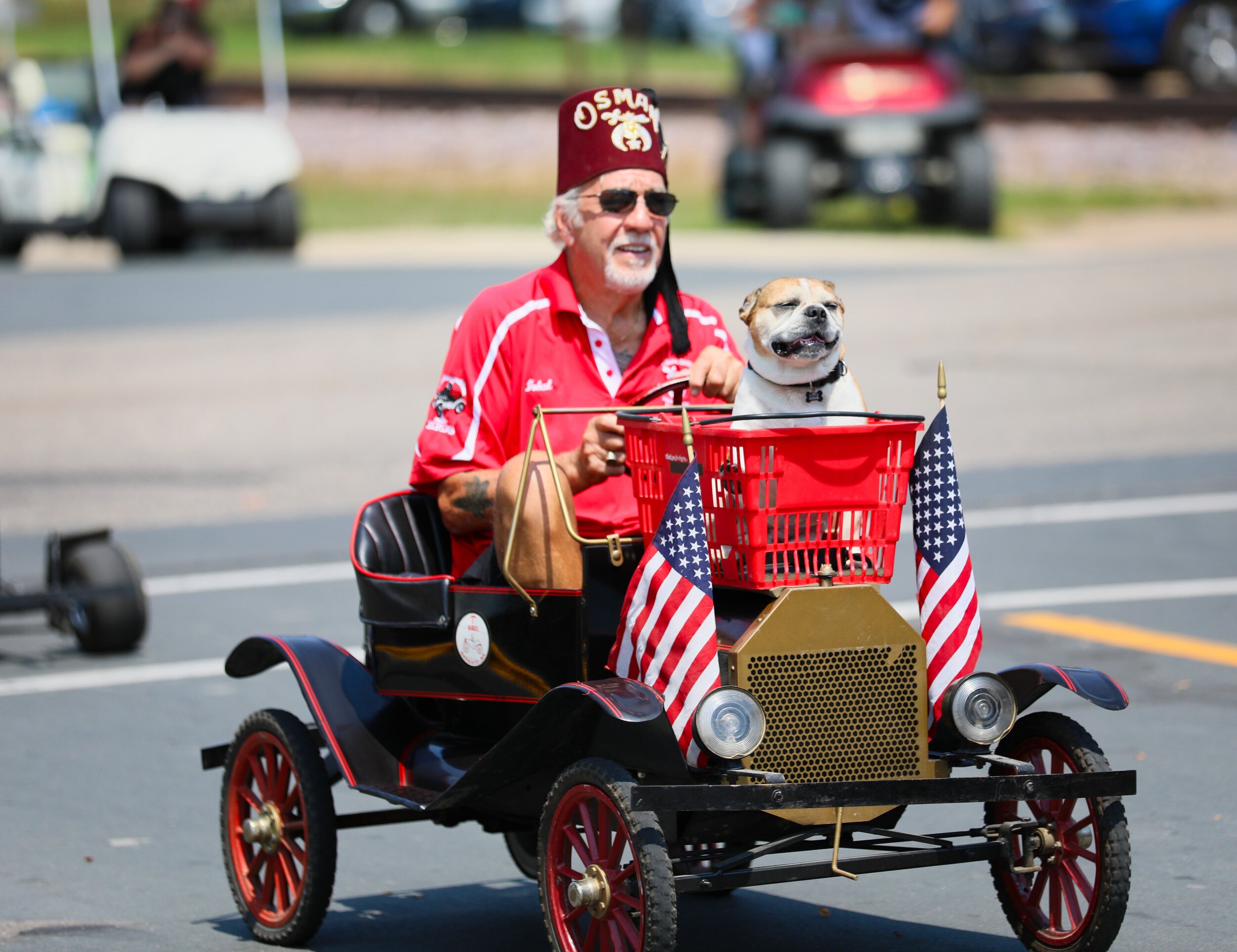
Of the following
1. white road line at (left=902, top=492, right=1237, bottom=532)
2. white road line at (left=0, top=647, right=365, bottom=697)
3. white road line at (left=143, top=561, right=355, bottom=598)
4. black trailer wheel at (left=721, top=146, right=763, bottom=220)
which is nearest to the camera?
white road line at (left=0, top=647, right=365, bottom=697)

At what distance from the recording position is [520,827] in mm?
5438

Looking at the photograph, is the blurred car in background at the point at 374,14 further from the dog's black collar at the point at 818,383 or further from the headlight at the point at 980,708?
the headlight at the point at 980,708

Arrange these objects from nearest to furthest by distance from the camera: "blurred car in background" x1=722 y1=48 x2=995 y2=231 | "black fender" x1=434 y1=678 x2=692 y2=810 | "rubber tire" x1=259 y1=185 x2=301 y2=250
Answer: "black fender" x1=434 y1=678 x2=692 y2=810, "blurred car in background" x1=722 y1=48 x2=995 y2=231, "rubber tire" x1=259 y1=185 x2=301 y2=250

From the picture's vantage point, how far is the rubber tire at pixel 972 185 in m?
22.3

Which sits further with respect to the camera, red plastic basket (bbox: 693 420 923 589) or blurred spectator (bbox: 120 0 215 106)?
blurred spectator (bbox: 120 0 215 106)

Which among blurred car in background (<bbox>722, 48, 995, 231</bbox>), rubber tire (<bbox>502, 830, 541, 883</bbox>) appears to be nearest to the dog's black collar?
rubber tire (<bbox>502, 830, 541, 883</bbox>)

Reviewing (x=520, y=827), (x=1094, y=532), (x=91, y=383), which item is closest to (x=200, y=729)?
(x=520, y=827)

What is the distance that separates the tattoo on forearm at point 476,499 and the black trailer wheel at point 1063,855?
145 centimetres

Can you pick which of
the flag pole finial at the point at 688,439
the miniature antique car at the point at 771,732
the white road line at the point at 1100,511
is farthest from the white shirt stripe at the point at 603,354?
the white road line at the point at 1100,511

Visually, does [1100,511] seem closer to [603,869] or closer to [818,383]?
[818,383]

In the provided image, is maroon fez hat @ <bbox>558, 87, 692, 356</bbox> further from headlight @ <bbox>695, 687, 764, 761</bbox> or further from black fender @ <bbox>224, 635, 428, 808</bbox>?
headlight @ <bbox>695, 687, 764, 761</bbox>

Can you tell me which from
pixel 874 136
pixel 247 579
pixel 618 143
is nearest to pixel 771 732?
pixel 618 143

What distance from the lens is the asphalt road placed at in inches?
222

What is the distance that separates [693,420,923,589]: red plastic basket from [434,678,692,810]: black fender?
381mm
